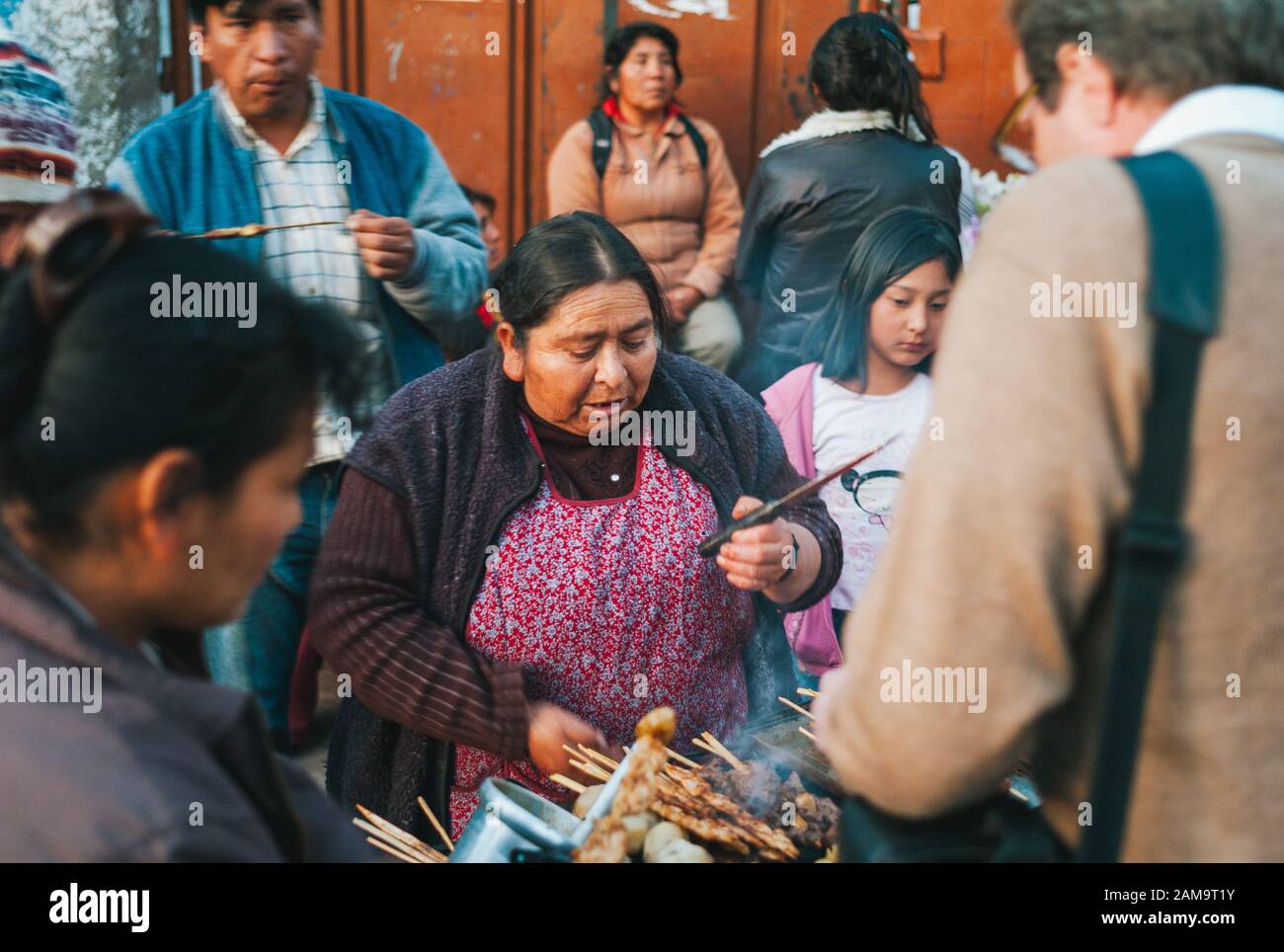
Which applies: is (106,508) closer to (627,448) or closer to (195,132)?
(627,448)

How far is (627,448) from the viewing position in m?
2.58

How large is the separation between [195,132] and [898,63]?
2.30 metres

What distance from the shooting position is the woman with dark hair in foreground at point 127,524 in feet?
3.61

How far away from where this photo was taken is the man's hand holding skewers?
2.88 meters

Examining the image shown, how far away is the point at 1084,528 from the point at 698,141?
4.16 meters

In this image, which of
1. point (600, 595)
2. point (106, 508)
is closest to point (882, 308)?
point (600, 595)

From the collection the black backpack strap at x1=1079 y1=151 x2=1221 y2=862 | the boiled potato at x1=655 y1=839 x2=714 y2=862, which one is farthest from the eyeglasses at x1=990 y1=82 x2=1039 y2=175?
the boiled potato at x1=655 y1=839 x2=714 y2=862

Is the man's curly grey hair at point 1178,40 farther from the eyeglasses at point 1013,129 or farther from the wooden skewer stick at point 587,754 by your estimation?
the wooden skewer stick at point 587,754

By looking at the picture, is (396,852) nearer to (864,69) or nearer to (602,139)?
(864,69)

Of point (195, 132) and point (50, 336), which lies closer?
point (50, 336)

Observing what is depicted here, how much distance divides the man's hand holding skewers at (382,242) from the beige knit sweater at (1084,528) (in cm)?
192

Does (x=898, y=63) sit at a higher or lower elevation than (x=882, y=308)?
higher

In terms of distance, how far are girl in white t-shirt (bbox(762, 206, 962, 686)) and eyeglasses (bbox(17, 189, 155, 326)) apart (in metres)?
2.38

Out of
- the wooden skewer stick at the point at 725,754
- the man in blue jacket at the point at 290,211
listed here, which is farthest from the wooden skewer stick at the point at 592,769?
the man in blue jacket at the point at 290,211
